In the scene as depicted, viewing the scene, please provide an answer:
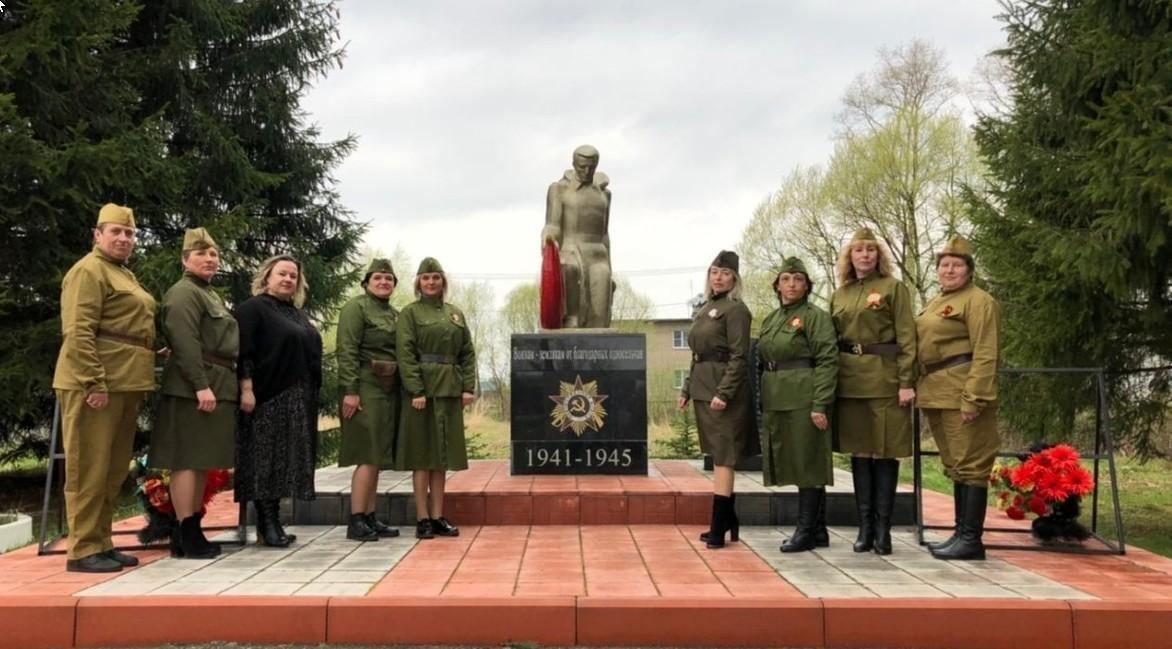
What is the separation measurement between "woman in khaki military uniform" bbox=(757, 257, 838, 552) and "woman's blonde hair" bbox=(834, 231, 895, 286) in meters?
0.22

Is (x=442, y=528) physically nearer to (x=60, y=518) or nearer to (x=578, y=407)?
(x=578, y=407)

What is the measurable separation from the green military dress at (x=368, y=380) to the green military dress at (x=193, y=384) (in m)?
0.67

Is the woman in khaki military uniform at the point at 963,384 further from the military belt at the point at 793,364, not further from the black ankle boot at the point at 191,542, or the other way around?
the black ankle boot at the point at 191,542

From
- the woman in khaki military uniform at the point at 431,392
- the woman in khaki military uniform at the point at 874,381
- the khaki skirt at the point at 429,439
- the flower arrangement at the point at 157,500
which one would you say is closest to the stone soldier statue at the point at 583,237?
the woman in khaki military uniform at the point at 431,392

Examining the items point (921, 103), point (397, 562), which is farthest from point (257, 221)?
point (921, 103)

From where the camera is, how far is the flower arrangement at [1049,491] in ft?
16.8

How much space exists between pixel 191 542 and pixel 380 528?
44.2 inches

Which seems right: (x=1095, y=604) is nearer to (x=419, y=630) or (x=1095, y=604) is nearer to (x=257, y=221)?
(x=419, y=630)

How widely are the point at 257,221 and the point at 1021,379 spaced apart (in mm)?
8940

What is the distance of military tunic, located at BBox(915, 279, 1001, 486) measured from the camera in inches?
181

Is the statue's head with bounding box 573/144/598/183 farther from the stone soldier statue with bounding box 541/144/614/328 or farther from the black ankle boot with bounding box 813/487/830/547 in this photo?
the black ankle boot with bounding box 813/487/830/547

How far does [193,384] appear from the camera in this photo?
4.66 m

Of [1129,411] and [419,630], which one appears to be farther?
[1129,411]

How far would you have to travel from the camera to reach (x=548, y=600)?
147 inches
